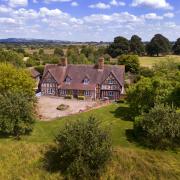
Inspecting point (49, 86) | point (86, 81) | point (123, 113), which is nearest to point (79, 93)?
point (86, 81)

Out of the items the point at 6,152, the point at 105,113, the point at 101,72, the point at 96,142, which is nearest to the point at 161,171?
the point at 96,142

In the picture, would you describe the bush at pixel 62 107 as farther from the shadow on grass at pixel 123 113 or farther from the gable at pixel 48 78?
the gable at pixel 48 78

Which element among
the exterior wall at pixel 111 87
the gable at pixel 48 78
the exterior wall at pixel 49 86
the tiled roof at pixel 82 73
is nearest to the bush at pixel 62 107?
the tiled roof at pixel 82 73

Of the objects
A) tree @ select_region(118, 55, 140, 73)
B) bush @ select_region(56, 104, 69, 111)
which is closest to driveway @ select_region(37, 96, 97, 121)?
bush @ select_region(56, 104, 69, 111)

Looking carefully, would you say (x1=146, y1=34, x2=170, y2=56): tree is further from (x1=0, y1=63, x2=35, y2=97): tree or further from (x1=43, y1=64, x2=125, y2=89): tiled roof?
(x1=0, y1=63, x2=35, y2=97): tree

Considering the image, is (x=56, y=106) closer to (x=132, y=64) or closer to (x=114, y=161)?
(x=114, y=161)

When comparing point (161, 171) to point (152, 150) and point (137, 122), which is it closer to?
point (152, 150)

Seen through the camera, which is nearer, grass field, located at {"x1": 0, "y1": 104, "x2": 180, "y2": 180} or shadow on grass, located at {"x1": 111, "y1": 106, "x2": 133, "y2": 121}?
grass field, located at {"x1": 0, "y1": 104, "x2": 180, "y2": 180}
